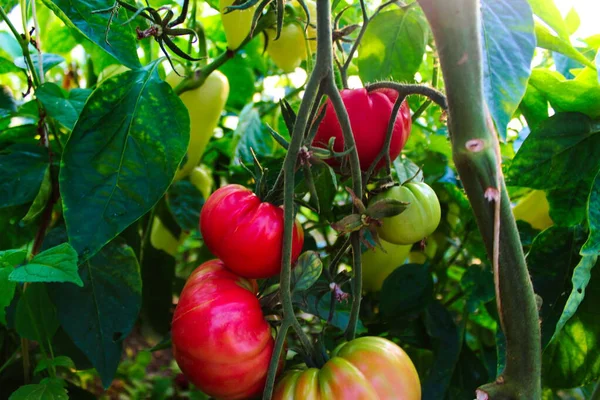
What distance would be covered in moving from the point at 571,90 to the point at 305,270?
0.32m

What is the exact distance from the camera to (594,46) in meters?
0.67

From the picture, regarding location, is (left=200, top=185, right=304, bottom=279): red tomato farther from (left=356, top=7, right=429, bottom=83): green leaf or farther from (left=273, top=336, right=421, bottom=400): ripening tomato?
(left=356, top=7, right=429, bottom=83): green leaf

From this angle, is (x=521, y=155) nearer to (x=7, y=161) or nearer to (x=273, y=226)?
(x=273, y=226)

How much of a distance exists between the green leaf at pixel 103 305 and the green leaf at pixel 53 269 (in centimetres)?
12

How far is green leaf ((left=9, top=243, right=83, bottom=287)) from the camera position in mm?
396

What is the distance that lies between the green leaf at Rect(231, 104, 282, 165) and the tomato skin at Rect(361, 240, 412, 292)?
0.62 ft

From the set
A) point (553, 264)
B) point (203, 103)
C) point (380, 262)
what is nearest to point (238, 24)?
point (203, 103)

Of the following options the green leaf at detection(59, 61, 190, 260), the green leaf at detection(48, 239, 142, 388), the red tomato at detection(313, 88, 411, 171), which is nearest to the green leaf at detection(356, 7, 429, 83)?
the red tomato at detection(313, 88, 411, 171)

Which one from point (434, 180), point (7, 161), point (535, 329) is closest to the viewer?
point (535, 329)

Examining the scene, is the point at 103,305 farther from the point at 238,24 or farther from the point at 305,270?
the point at 238,24

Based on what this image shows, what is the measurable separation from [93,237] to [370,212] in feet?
0.68

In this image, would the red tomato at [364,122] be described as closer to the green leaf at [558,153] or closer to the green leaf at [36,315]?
the green leaf at [558,153]

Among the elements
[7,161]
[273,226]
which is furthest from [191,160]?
[273,226]

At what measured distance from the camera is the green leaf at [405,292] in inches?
25.6
